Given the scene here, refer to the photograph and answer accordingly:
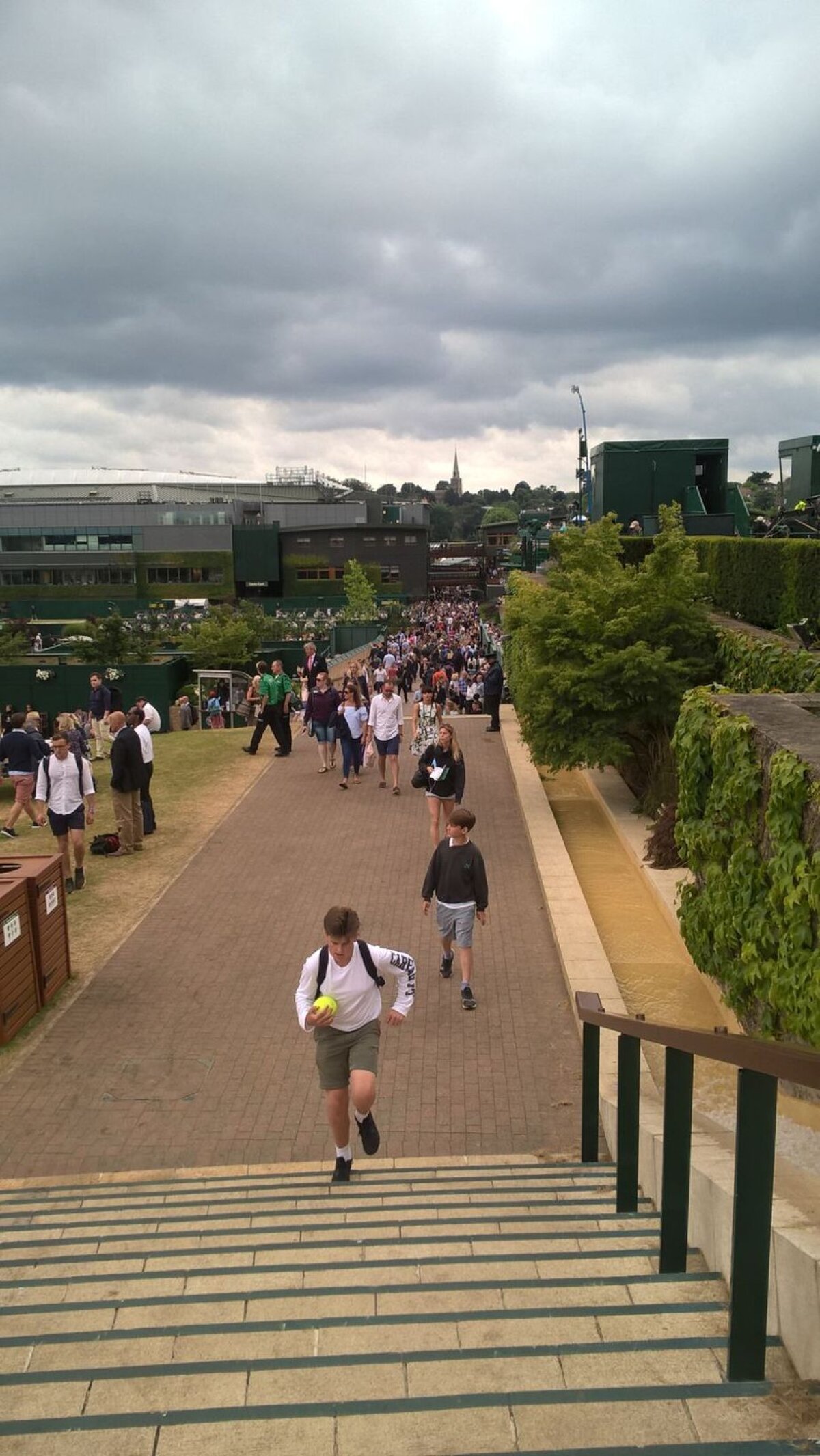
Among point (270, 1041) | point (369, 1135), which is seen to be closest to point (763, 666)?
point (270, 1041)

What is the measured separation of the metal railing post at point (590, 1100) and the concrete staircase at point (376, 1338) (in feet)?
2.58

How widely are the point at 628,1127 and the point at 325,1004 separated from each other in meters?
1.70

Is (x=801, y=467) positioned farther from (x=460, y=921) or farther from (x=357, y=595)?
(x=357, y=595)

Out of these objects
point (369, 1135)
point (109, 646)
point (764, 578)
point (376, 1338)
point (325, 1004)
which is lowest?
point (369, 1135)

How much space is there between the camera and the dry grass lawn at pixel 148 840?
9969 mm

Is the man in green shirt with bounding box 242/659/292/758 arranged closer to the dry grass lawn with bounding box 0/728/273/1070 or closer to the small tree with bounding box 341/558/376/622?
the dry grass lawn with bounding box 0/728/273/1070

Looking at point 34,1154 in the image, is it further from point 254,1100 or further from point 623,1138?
point 623,1138

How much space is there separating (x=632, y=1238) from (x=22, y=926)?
5677mm

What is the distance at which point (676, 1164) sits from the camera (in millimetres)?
3691

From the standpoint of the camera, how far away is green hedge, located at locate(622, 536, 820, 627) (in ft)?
54.1

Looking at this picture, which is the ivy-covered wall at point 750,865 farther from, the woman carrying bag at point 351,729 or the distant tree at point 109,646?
the distant tree at point 109,646

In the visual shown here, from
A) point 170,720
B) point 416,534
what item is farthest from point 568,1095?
point 416,534

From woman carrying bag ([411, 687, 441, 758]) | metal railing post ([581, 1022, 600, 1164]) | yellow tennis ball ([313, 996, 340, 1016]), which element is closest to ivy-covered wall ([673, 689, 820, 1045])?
metal railing post ([581, 1022, 600, 1164])

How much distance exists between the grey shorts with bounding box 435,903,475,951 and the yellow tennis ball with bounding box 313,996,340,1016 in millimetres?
2944
